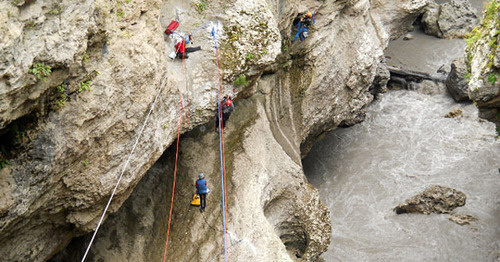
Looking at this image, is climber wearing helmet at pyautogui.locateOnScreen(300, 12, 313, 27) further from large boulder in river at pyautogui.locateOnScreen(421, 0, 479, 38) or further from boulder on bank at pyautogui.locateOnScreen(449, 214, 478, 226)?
large boulder in river at pyautogui.locateOnScreen(421, 0, 479, 38)

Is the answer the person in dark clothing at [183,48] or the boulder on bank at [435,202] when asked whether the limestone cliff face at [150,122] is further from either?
the boulder on bank at [435,202]

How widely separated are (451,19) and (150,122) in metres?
26.2

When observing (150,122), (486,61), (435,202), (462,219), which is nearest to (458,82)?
(435,202)

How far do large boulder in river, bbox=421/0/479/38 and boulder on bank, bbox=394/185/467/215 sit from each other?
16.1m

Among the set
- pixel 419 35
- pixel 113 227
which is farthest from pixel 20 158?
pixel 419 35

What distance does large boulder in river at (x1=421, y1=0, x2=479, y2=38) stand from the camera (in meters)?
29.9

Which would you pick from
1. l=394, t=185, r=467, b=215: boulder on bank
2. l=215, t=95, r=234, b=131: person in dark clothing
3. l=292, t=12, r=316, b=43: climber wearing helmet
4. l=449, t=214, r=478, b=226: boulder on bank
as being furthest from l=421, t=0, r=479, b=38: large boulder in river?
l=215, t=95, r=234, b=131: person in dark clothing

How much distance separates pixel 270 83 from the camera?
55.6 ft

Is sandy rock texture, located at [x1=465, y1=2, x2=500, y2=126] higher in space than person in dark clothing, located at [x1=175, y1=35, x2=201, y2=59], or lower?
lower

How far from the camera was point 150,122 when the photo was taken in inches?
416

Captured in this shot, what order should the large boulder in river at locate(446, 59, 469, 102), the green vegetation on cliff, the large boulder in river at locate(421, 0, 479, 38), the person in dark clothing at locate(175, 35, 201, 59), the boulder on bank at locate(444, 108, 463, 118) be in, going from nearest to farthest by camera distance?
the person in dark clothing at locate(175, 35, 201, 59), the green vegetation on cliff, the boulder on bank at locate(444, 108, 463, 118), the large boulder in river at locate(446, 59, 469, 102), the large boulder in river at locate(421, 0, 479, 38)

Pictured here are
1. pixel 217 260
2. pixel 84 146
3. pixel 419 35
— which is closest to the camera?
pixel 84 146

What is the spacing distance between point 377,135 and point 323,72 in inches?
253

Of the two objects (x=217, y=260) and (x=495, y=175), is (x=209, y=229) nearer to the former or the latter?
(x=217, y=260)
